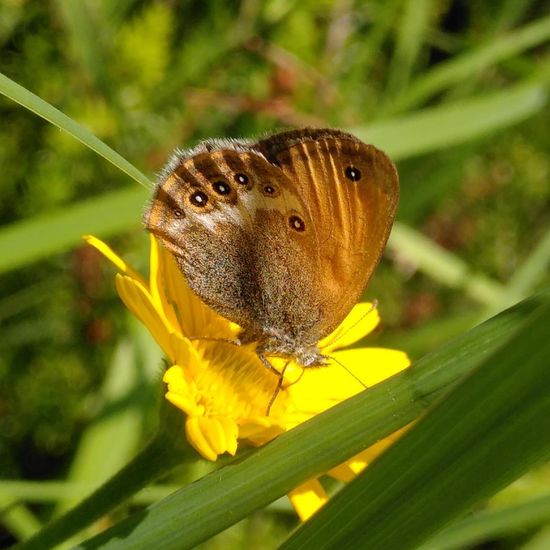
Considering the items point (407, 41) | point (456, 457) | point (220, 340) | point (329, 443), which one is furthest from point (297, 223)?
point (407, 41)

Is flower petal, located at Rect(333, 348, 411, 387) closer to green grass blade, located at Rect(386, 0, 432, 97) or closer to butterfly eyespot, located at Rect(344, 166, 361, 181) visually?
butterfly eyespot, located at Rect(344, 166, 361, 181)

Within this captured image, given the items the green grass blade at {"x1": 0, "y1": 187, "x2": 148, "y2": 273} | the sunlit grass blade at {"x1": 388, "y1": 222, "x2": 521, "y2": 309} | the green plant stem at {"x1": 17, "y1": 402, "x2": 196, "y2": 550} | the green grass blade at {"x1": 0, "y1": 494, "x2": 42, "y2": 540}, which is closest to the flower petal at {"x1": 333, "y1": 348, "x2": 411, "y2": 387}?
the green plant stem at {"x1": 17, "y1": 402, "x2": 196, "y2": 550}

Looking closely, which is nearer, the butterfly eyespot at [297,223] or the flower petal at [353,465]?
the flower petal at [353,465]

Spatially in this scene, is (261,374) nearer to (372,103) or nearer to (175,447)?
(175,447)

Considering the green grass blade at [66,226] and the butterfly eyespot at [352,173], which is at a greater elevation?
the green grass blade at [66,226]

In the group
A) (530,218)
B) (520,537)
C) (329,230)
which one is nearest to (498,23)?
(530,218)

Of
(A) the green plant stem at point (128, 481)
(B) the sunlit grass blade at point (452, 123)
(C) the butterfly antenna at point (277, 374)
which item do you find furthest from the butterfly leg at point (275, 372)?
(B) the sunlit grass blade at point (452, 123)

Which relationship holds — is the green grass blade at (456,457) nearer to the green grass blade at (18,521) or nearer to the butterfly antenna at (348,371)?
the butterfly antenna at (348,371)
